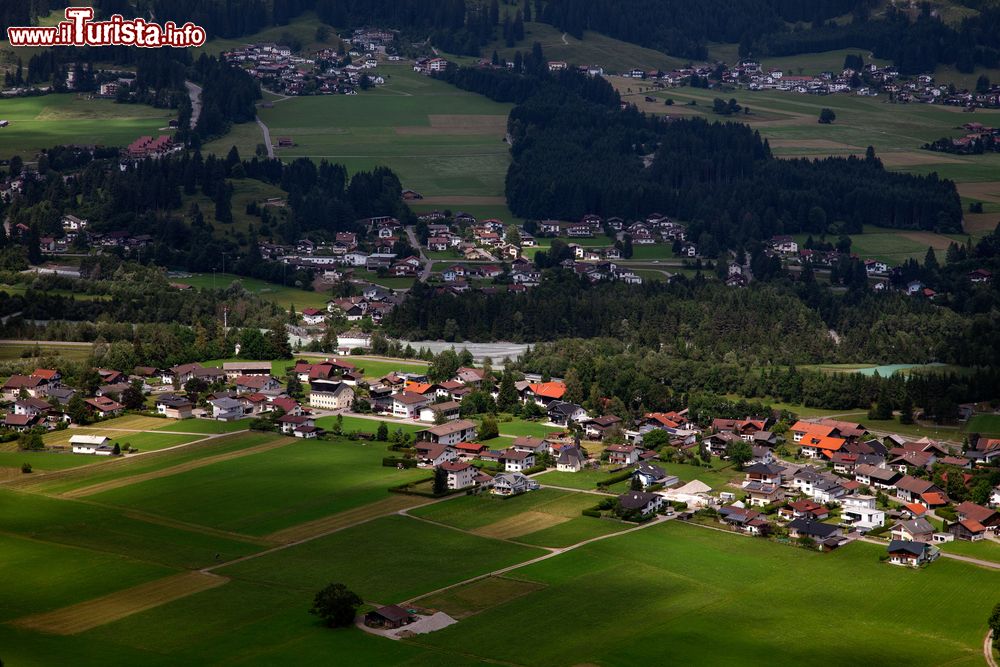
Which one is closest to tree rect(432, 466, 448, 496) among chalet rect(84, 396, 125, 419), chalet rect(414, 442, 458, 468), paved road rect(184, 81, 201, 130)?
chalet rect(414, 442, 458, 468)

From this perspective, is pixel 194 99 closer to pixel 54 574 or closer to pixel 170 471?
pixel 170 471

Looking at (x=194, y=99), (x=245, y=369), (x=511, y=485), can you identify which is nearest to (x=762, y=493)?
(x=511, y=485)

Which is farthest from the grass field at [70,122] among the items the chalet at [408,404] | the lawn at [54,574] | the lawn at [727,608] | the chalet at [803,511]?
the lawn at [727,608]

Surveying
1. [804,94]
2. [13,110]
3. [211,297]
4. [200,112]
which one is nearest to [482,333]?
[211,297]

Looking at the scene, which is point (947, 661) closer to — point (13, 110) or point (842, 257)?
point (842, 257)

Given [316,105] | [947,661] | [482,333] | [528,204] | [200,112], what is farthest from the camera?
[316,105]
